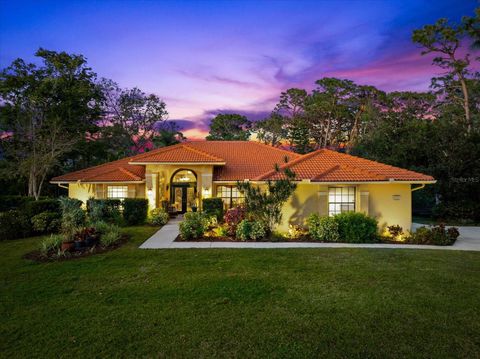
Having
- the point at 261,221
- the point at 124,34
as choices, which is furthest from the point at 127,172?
the point at 261,221

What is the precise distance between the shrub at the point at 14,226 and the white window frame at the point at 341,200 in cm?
1487

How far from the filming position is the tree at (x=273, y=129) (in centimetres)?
4728

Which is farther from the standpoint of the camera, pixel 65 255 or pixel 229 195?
pixel 229 195

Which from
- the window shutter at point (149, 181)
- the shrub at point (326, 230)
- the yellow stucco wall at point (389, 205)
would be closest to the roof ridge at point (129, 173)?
the window shutter at point (149, 181)

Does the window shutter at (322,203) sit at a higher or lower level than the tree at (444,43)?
lower

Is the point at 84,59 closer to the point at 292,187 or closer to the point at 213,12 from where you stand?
the point at 213,12

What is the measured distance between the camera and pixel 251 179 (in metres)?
15.0

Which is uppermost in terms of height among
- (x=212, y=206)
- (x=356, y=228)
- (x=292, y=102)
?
(x=292, y=102)

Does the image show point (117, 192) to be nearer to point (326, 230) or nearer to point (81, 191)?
point (81, 191)

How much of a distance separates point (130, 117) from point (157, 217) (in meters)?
24.7

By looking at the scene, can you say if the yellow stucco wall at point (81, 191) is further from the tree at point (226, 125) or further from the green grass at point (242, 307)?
the tree at point (226, 125)

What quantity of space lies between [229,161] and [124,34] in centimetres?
1059

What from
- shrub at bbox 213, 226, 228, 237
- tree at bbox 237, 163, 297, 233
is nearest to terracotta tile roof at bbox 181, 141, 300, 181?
tree at bbox 237, 163, 297, 233

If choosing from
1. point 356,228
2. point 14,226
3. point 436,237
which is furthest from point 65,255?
point 436,237
